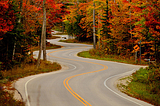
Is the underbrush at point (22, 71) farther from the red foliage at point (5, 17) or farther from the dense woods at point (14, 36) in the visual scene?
the red foliage at point (5, 17)

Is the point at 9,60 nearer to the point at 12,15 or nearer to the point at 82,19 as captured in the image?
the point at 12,15

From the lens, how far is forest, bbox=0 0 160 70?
2000cm

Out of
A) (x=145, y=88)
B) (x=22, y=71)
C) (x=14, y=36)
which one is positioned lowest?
(x=145, y=88)

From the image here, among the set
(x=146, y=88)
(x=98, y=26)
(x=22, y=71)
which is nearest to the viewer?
(x=146, y=88)

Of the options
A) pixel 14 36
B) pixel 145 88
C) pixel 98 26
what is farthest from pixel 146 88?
pixel 98 26

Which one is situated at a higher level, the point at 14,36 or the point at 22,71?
the point at 14,36

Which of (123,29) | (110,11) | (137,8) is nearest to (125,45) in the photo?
(123,29)

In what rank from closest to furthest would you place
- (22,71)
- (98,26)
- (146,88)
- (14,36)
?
(146,88)
(22,71)
(14,36)
(98,26)

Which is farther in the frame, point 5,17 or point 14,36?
point 14,36

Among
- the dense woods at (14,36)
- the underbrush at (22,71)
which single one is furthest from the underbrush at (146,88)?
the dense woods at (14,36)

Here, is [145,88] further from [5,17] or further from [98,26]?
[98,26]

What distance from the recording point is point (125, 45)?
1506 inches

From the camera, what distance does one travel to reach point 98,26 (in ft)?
139

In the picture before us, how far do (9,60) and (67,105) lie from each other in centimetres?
1303
